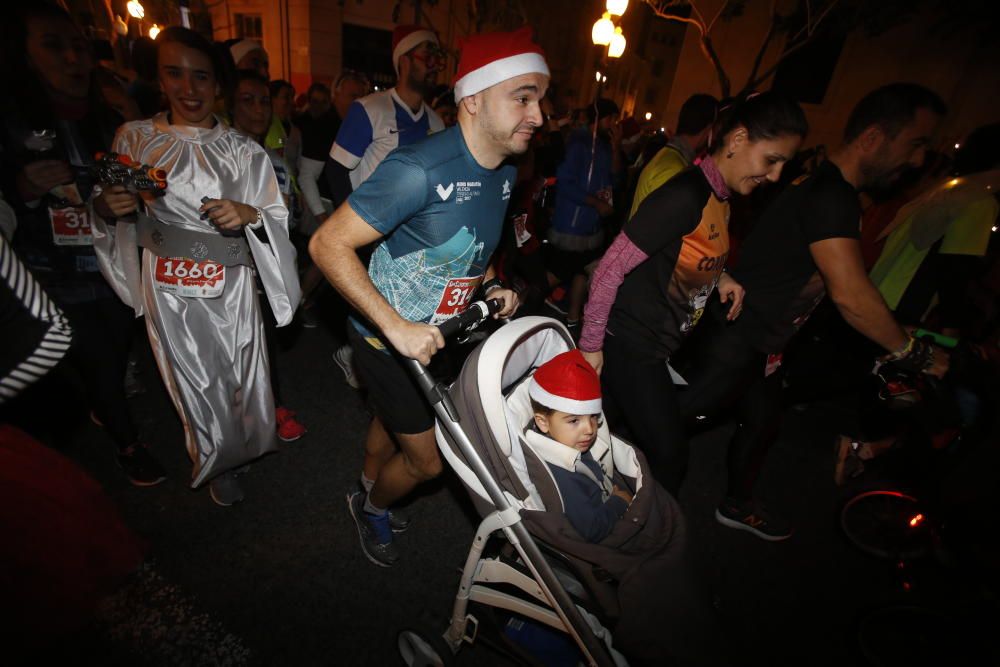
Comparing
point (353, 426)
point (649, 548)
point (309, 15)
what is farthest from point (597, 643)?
point (309, 15)

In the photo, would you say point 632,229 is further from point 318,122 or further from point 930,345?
point 318,122

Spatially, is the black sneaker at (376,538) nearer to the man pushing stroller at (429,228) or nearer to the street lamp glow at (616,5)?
the man pushing stroller at (429,228)

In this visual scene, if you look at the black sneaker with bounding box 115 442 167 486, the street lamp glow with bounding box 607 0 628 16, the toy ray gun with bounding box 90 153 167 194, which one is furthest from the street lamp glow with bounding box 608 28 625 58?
the black sneaker with bounding box 115 442 167 486

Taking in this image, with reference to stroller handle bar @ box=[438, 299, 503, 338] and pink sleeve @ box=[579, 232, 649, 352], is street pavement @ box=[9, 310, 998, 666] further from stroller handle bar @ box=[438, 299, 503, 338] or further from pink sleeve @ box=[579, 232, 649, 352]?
stroller handle bar @ box=[438, 299, 503, 338]

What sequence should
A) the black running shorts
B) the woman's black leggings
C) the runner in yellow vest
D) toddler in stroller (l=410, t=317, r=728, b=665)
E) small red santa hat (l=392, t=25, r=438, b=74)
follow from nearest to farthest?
1. toddler in stroller (l=410, t=317, r=728, b=665)
2. the black running shorts
3. the woman's black leggings
4. small red santa hat (l=392, t=25, r=438, b=74)
5. the runner in yellow vest

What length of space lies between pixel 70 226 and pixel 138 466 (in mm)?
1391

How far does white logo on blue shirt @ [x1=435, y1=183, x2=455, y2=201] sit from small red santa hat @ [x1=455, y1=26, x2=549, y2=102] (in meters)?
0.40

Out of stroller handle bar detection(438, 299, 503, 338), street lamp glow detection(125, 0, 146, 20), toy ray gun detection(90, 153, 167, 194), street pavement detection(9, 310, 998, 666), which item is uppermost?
street lamp glow detection(125, 0, 146, 20)

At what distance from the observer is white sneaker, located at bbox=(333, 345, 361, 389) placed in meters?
3.92

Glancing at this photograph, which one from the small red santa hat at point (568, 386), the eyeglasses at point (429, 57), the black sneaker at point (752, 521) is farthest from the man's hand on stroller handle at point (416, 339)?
the eyeglasses at point (429, 57)

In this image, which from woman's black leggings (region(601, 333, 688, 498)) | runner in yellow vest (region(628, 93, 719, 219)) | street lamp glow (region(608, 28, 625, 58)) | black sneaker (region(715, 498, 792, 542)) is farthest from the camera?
street lamp glow (region(608, 28, 625, 58))

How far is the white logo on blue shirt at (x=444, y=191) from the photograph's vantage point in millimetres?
1703

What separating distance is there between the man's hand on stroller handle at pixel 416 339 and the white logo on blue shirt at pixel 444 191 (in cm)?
51

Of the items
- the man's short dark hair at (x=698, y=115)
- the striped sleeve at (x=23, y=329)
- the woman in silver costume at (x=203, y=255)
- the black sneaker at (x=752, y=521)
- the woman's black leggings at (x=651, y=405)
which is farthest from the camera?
the man's short dark hair at (x=698, y=115)
